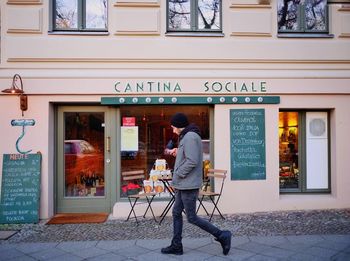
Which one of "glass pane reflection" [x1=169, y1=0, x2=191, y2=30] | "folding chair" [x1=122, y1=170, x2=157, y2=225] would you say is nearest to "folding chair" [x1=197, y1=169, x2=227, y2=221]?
"folding chair" [x1=122, y1=170, x2=157, y2=225]

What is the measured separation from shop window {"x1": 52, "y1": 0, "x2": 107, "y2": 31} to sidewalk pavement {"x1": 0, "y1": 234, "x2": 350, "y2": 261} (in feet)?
13.9

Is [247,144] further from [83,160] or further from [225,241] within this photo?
[83,160]

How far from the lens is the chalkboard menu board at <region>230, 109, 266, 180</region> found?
23.8 ft

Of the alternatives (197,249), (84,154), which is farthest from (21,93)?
(197,249)

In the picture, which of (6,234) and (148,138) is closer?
(6,234)

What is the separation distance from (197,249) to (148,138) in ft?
9.69

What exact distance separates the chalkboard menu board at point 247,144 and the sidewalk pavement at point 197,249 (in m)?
1.84

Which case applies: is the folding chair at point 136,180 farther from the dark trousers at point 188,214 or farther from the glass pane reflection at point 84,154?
the dark trousers at point 188,214

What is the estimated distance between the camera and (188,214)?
15.5 ft

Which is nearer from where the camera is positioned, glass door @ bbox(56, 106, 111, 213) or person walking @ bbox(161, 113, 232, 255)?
person walking @ bbox(161, 113, 232, 255)

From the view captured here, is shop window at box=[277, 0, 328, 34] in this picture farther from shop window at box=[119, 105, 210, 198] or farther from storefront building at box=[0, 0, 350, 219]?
shop window at box=[119, 105, 210, 198]

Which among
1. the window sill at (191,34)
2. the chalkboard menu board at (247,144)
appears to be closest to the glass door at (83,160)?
the window sill at (191,34)

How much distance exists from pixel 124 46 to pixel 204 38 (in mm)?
1609

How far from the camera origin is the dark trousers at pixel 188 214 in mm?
4711
